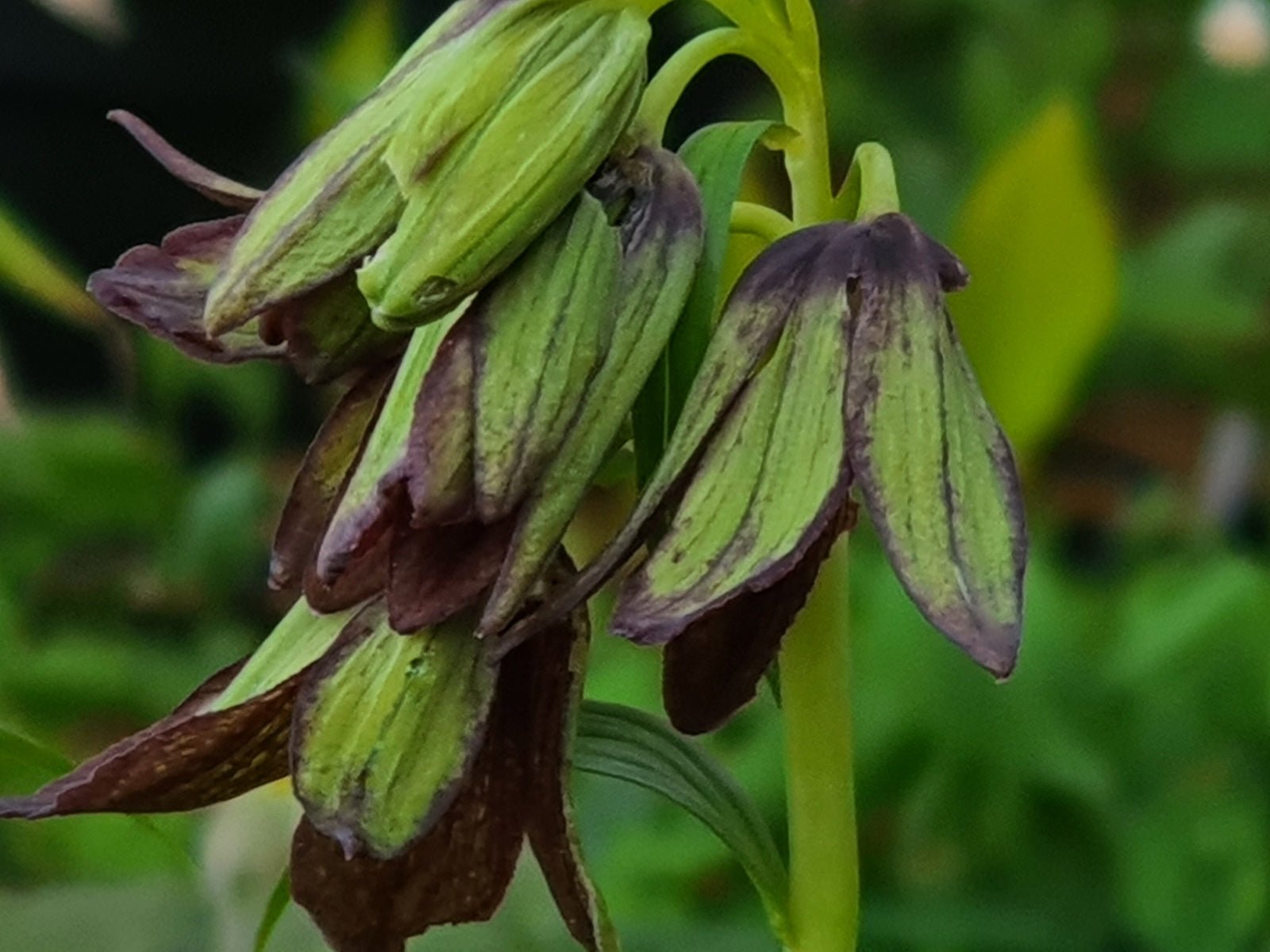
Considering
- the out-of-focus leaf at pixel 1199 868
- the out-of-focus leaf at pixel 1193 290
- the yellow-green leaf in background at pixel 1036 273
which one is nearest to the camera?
the out-of-focus leaf at pixel 1199 868

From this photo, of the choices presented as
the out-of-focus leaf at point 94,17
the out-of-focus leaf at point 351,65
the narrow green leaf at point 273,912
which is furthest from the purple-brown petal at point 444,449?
the out-of-focus leaf at point 94,17

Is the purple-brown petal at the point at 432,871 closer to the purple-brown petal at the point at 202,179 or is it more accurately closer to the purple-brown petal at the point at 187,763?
the purple-brown petal at the point at 187,763

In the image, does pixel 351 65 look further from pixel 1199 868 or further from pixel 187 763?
pixel 187 763

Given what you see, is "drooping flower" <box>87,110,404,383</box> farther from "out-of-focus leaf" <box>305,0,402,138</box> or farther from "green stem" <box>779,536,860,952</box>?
"out-of-focus leaf" <box>305,0,402,138</box>

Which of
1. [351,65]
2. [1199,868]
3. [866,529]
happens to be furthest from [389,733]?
[351,65]

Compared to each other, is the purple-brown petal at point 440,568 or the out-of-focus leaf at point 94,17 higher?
the out-of-focus leaf at point 94,17

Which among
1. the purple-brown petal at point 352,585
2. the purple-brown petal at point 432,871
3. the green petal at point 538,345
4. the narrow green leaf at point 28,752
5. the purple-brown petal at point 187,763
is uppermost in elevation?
the green petal at point 538,345

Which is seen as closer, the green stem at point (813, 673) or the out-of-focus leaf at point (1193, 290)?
the green stem at point (813, 673)
